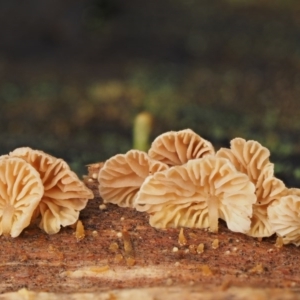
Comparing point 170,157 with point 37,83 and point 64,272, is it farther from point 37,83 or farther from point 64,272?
point 37,83

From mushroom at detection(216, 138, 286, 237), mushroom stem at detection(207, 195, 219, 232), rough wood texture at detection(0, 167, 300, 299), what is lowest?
rough wood texture at detection(0, 167, 300, 299)

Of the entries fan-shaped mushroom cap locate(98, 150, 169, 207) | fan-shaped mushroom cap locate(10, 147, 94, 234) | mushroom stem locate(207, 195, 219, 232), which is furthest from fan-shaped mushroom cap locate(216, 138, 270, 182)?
fan-shaped mushroom cap locate(10, 147, 94, 234)

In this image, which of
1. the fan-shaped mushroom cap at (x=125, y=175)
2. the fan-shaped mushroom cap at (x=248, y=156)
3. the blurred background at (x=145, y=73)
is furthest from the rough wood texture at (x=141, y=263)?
the blurred background at (x=145, y=73)

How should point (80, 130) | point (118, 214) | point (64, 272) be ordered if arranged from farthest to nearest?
point (80, 130) < point (118, 214) < point (64, 272)

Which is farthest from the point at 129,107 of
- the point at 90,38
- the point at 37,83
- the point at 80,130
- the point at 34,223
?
the point at 34,223

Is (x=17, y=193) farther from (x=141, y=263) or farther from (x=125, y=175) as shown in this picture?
(x=141, y=263)

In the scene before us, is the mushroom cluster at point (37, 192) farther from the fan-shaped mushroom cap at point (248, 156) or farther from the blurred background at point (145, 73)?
the blurred background at point (145, 73)

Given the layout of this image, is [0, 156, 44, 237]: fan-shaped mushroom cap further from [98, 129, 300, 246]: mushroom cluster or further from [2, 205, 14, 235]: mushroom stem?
[98, 129, 300, 246]: mushroom cluster
